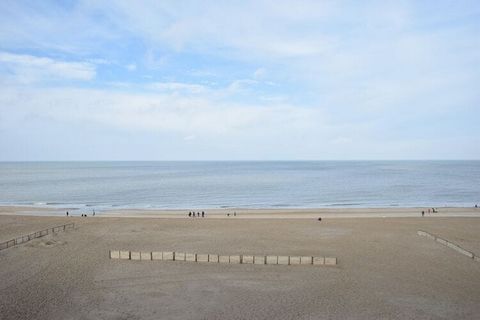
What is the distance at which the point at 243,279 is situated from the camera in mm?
22062

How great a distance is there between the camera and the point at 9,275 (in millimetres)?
22453

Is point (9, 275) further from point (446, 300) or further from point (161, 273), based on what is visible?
point (446, 300)

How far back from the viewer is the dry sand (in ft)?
59.0

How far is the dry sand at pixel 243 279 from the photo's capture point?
18.0m

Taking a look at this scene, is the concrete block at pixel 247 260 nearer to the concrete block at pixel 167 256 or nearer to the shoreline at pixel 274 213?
the concrete block at pixel 167 256

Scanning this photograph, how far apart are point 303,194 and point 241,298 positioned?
62906 mm

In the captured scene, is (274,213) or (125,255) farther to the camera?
(274,213)

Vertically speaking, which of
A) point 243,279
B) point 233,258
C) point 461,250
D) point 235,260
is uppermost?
point 233,258

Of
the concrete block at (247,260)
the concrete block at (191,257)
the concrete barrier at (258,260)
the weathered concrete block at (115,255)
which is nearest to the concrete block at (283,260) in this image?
the concrete barrier at (258,260)

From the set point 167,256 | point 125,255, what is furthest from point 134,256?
point 167,256

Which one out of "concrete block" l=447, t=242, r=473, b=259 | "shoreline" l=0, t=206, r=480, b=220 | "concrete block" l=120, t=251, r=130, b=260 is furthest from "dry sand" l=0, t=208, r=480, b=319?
"shoreline" l=0, t=206, r=480, b=220

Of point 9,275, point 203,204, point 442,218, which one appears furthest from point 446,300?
point 203,204

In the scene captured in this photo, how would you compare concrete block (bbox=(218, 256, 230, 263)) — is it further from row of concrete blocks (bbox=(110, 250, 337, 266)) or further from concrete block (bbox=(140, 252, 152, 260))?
concrete block (bbox=(140, 252, 152, 260))

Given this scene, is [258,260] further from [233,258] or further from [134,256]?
[134,256]
